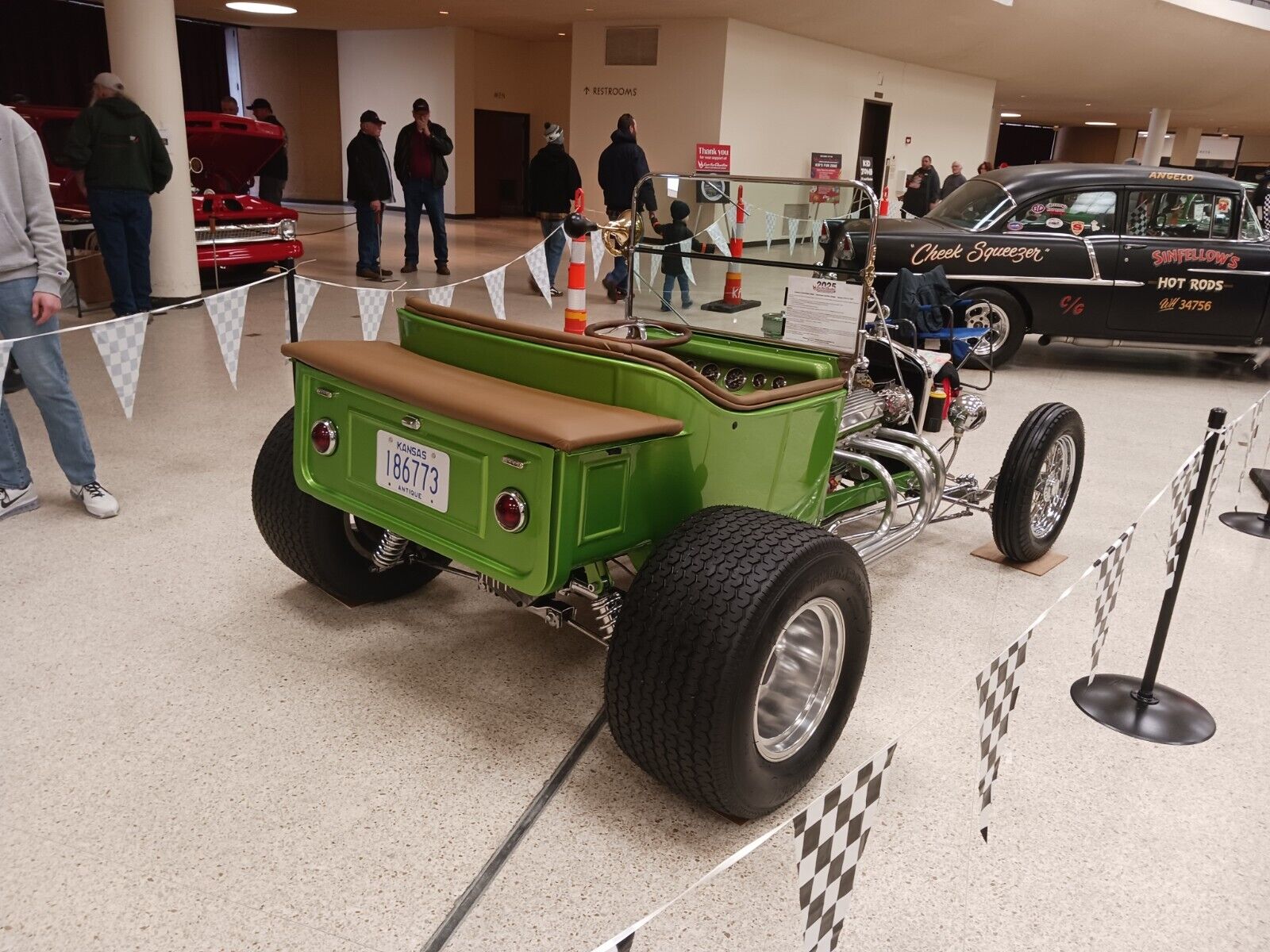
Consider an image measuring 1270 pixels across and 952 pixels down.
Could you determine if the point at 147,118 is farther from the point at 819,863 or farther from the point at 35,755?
the point at 819,863

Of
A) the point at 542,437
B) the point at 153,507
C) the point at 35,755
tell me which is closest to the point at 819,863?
the point at 542,437

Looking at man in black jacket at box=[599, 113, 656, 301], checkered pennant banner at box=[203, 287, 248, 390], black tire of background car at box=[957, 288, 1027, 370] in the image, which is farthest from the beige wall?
checkered pennant banner at box=[203, 287, 248, 390]

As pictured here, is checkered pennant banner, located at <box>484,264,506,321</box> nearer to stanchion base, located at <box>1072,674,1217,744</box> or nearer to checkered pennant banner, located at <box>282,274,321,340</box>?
checkered pennant banner, located at <box>282,274,321,340</box>

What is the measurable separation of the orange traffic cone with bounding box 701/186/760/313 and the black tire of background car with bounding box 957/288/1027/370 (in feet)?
15.1

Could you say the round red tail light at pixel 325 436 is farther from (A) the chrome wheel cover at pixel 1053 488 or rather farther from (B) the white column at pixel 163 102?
(B) the white column at pixel 163 102

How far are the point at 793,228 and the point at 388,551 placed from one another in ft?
6.00

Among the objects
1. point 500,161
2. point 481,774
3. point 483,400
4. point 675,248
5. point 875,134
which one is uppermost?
point 875,134

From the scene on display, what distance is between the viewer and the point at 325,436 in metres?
2.70

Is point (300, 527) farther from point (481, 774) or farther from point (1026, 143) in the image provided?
point (1026, 143)

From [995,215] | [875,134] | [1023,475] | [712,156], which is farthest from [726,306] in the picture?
[875,134]

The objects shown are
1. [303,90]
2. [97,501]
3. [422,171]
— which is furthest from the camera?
[303,90]

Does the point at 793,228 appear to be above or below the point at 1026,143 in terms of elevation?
below

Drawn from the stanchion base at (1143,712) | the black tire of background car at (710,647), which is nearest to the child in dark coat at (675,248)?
the black tire of background car at (710,647)

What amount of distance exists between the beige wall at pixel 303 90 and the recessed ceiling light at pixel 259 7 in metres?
4.37
